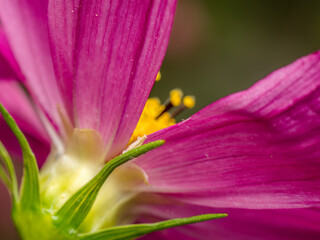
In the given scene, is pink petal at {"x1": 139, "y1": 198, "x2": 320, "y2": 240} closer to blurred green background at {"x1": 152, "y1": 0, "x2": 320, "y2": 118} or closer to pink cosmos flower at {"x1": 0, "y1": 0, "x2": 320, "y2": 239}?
pink cosmos flower at {"x1": 0, "y1": 0, "x2": 320, "y2": 239}

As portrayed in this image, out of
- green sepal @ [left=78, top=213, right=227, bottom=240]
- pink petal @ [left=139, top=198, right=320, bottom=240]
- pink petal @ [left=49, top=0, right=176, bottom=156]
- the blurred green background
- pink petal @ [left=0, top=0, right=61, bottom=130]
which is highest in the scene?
the blurred green background

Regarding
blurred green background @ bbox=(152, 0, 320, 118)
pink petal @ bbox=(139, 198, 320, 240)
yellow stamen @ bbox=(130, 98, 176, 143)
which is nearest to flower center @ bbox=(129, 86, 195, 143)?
yellow stamen @ bbox=(130, 98, 176, 143)

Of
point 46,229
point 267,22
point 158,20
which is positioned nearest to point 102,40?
point 158,20

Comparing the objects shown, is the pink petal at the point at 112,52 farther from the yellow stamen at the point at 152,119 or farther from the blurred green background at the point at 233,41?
the blurred green background at the point at 233,41

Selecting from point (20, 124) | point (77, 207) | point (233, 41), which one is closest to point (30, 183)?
point (77, 207)

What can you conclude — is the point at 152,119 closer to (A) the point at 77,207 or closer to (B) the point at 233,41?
(A) the point at 77,207
